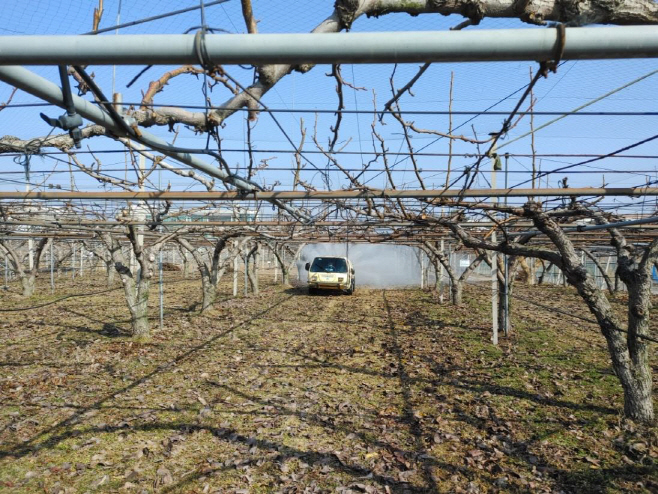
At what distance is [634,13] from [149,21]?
2.81 metres

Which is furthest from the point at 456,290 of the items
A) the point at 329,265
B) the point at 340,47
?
the point at 340,47

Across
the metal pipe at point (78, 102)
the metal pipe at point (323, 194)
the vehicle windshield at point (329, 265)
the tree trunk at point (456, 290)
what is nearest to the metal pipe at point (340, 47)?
the metal pipe at point (78, 102)

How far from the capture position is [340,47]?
1727 mm

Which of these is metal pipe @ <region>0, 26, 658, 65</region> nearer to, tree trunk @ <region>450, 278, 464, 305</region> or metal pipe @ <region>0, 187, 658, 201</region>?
metal pipe @ <region>0, 187, 658, 201</region>

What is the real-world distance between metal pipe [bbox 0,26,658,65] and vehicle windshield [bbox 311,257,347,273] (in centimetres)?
2315

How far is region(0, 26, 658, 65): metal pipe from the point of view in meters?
1.69

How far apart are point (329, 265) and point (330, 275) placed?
92 centimetres

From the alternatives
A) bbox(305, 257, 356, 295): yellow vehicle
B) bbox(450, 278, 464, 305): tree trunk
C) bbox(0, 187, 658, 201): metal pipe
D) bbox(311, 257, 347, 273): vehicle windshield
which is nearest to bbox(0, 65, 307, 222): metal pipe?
bbox(0, 187, 658, 201): metal pipe

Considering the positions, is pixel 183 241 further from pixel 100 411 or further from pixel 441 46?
pixel 441 46

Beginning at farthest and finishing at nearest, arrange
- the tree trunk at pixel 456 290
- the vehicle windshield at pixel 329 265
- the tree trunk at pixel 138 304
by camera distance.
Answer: the vehicle windshield at pixel 329 265 → the tree trunk at pixel 456 290 → the tree trunk at pixel 138 304

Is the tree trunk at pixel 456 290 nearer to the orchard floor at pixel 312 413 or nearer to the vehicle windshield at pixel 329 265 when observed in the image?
the orchard floor at pixel 312 413

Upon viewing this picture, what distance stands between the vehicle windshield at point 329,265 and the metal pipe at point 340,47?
76.0 feet

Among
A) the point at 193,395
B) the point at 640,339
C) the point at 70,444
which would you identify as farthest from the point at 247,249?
the point at 640,339

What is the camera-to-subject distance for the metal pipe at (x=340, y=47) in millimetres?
1693
